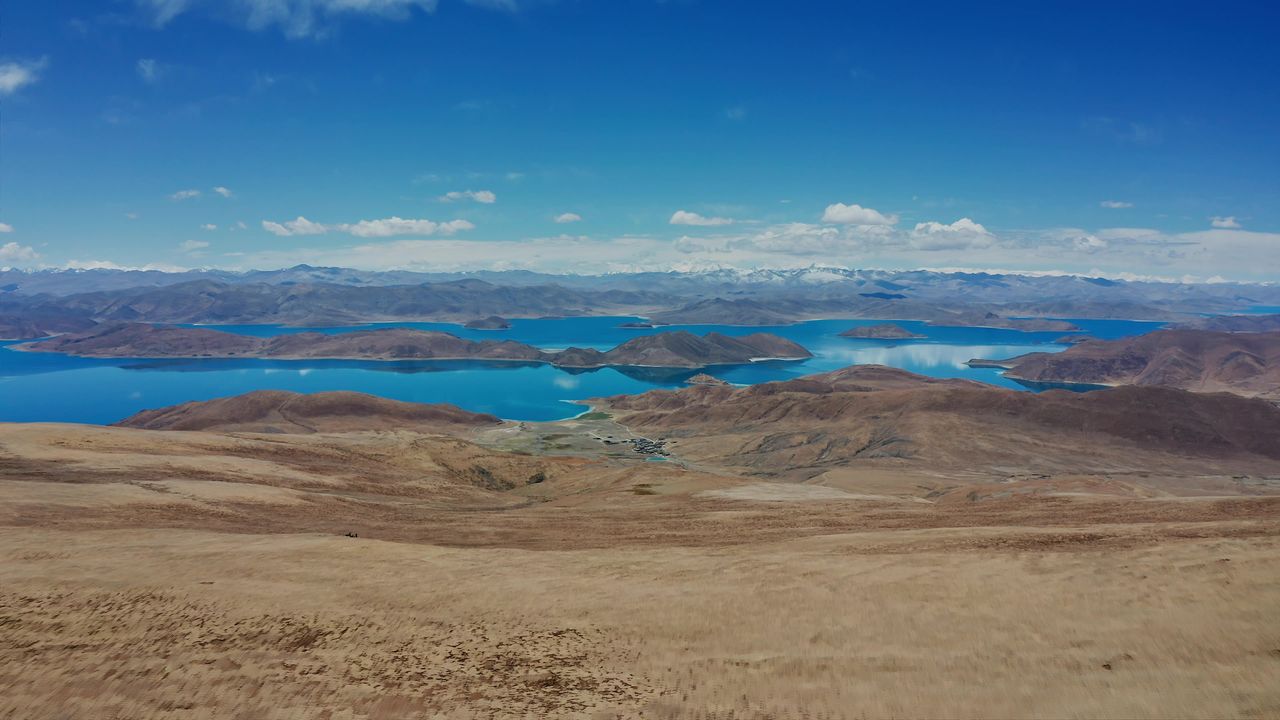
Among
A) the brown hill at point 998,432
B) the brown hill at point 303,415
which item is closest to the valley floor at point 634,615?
the brown hill at point 998,432

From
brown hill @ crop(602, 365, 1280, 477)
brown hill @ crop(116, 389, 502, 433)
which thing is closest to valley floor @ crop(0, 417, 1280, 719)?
brown hill @ crop(602, 365, 1280, 477)

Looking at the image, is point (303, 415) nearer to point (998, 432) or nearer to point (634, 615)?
point (998, 432)

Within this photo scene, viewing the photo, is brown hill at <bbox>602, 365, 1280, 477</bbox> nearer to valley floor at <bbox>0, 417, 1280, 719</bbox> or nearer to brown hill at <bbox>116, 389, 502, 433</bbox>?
brown hill at <bbox>116, 389, 502, 433</bbox>

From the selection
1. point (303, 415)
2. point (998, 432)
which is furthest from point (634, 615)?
point (303, 415)

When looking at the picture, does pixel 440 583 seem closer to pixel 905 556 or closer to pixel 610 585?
pixel 610 585

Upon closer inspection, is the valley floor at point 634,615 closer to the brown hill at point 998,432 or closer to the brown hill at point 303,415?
the brown hill at point 998,432

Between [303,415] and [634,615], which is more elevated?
[634,615]
